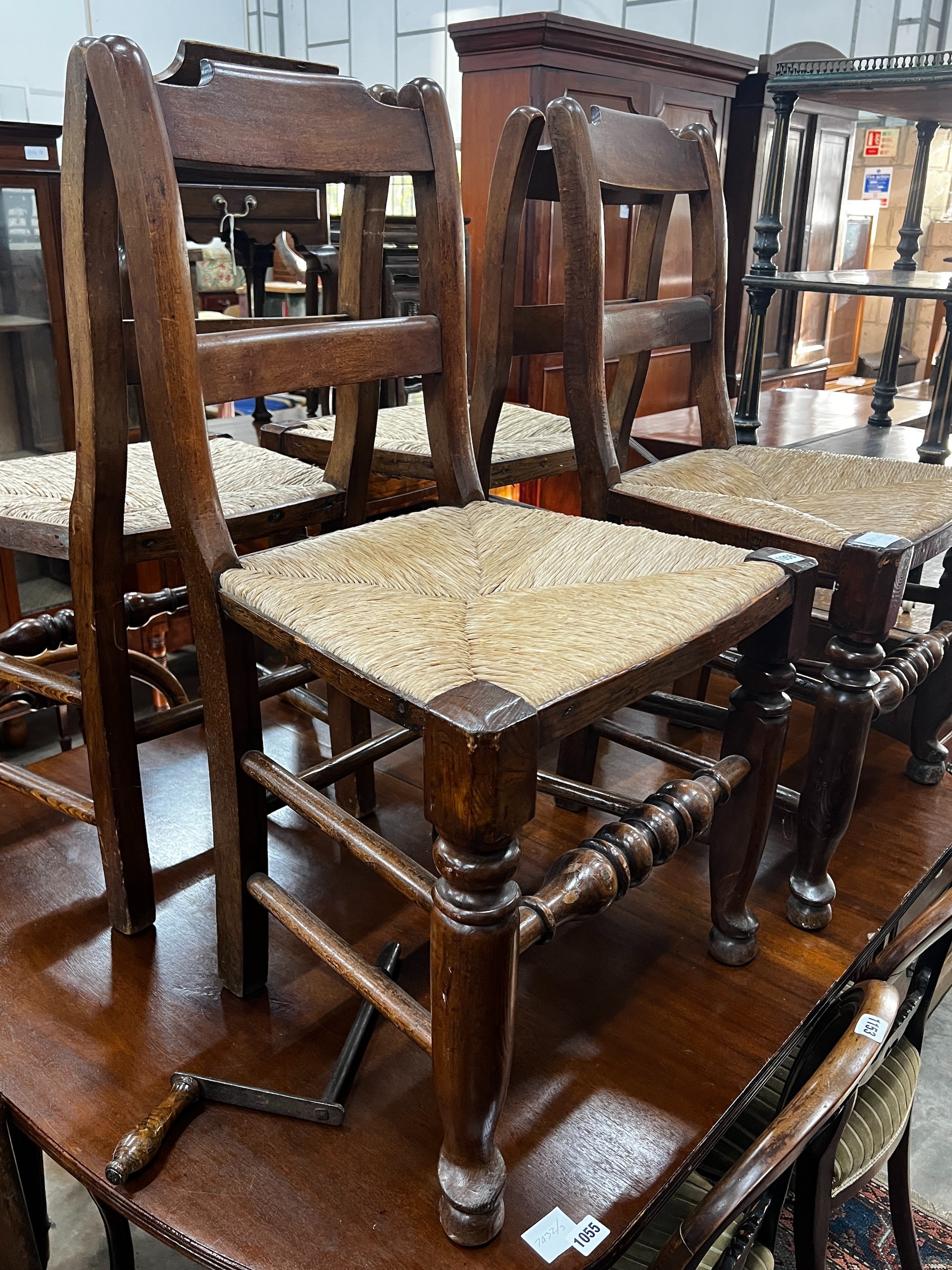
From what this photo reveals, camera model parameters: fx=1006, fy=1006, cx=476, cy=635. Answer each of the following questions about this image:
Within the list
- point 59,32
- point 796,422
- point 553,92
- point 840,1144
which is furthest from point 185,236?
point 59,32

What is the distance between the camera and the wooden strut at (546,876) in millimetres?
804

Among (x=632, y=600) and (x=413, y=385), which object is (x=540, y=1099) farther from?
(x=413, y=385)

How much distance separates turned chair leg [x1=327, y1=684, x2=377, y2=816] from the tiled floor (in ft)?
2.01

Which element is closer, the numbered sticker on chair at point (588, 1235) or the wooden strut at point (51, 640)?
the numbered sticker on chair at point (588, 1235)

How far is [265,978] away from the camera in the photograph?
1.07m

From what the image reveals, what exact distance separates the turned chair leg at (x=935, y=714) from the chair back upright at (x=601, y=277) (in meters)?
0.39

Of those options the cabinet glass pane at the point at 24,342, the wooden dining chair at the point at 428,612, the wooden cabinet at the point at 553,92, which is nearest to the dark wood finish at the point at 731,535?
the wooden dining chair at the point at 428,612

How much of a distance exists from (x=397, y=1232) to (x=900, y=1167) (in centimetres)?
67

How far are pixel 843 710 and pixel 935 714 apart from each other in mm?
510

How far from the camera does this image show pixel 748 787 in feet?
3.45

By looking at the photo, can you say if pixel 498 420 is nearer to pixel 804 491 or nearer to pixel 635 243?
pixel 635 243

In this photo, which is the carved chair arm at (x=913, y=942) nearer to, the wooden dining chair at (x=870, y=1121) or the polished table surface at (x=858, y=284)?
the wooden dining chair at (x=870, y=1121)

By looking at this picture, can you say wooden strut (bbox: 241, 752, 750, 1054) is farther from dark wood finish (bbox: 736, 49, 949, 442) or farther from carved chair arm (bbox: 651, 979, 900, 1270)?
dark wood finish (bbox: 736, 49, 949, 442)

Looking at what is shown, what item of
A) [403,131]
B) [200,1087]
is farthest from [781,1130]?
[403,131]
